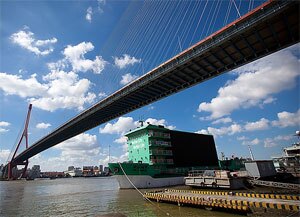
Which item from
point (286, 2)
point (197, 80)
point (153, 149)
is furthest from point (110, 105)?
point (286, 2)

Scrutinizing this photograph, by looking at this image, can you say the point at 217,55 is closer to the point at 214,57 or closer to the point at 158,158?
the point at 214,57

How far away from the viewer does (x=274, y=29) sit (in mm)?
22359

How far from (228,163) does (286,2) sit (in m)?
52.0

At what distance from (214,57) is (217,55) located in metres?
0.56

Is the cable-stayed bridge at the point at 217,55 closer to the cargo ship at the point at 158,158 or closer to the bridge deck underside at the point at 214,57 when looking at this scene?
the bridge deck underside at the point at 214,57

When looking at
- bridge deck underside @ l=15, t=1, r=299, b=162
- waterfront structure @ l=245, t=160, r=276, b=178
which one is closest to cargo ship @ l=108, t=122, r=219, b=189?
bridge deck underside @ l=15, t=1, r=299, b=162

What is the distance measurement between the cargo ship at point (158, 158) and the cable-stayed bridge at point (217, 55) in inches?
295

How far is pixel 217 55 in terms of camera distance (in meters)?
28.3

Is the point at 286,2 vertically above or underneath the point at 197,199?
above

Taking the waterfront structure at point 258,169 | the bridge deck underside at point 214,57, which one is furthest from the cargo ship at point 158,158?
the waterfront structure at point 258,169

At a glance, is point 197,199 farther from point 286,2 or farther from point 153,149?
point 153,149

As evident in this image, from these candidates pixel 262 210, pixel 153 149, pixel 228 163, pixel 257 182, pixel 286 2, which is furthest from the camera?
pixel 228 163

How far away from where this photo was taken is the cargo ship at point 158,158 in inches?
1398

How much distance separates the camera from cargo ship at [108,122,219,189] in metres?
35.5
